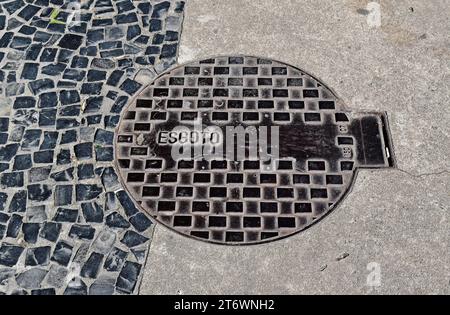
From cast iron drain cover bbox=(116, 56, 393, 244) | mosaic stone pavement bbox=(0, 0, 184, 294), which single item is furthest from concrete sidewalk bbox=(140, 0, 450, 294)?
mosaic stone pavement bbox=(0, 0, 184, 294)

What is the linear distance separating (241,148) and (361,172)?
0.72 m

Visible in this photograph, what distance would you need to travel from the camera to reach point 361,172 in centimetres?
341

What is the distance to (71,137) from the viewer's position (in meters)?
3.57

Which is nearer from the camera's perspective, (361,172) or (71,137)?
(361,172)

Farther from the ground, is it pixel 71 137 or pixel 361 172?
pixel 361 172

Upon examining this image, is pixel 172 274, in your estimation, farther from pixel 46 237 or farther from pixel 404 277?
pixel 404 277

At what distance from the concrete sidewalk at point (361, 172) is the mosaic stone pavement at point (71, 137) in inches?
7.9

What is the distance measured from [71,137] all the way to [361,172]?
1.76 meters

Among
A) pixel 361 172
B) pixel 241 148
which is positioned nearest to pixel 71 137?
pixel 241 148

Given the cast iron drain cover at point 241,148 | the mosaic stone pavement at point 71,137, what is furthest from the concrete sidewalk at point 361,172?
the mosaic stone pavement at point 71,137

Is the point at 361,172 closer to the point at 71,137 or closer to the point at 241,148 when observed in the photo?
the point at 241,148

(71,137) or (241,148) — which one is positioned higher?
(241,148)

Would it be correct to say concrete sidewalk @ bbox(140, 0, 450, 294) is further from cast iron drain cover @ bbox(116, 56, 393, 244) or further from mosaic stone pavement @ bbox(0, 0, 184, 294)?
mosaic stone pavement @ bbox(0, 0, 184, 294)

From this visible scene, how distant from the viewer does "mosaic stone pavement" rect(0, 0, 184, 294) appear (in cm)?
308
